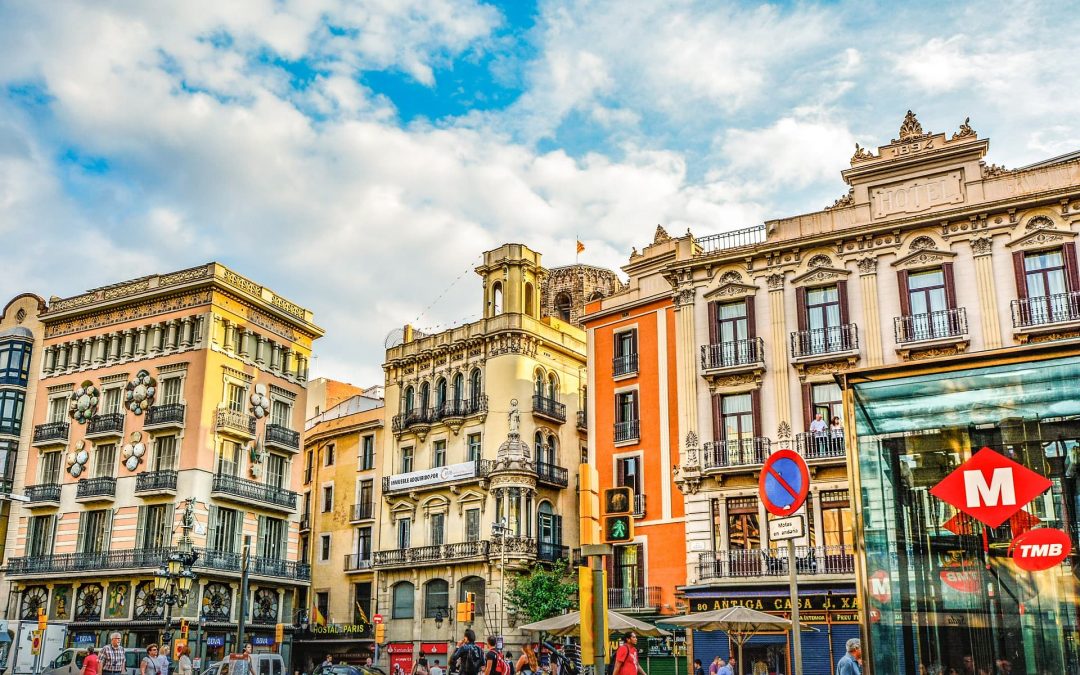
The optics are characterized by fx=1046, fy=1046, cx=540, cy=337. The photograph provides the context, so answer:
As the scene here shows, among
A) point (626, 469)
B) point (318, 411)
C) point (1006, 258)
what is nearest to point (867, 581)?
point (1006, 258)

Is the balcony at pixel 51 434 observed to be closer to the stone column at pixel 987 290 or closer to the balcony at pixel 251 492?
the balcony at pixel 251 492

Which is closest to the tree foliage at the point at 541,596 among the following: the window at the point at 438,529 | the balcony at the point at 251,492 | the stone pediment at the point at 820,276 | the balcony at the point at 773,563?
the window at the point at 438,529

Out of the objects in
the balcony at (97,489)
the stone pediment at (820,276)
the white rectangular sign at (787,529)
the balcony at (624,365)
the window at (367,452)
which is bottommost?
the white rectangular sign at (787,529)

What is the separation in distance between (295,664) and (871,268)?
33701 millimetres

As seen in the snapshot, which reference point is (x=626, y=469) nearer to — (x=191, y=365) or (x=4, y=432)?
(x=191, y=365)

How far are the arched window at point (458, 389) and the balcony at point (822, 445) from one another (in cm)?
2021

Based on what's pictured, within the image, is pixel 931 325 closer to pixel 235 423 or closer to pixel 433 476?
pixel 433 476

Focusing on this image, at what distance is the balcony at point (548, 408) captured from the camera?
4766 cm

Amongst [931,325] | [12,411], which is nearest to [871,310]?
[931,325]

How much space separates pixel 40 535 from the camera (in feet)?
164

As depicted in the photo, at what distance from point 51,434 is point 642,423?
30.5 meters

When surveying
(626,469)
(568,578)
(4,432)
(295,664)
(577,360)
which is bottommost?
(295,664)

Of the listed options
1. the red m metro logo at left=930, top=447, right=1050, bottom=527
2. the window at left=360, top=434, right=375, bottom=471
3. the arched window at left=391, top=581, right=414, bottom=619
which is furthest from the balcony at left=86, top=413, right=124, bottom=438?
the red m metro logo at left=930, top=447, right=1050, bottom=527

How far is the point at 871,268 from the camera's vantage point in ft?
111
